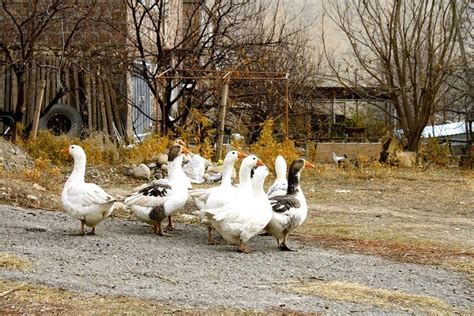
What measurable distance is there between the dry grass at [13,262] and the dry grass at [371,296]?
2.42 metres

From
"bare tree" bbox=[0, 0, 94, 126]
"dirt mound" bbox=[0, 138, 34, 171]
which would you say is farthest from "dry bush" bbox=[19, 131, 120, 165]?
"bare tree" bbox=[0, 0, 94, 126]

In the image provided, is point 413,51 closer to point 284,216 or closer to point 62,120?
point 62,120

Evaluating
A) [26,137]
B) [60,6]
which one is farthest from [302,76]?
[26,137]

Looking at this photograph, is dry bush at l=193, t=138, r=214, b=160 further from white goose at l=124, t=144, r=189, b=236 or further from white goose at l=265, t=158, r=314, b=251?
white goose at l=265, t=158, r=314, b=251

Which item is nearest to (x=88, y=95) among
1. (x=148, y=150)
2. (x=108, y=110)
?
(x=108, y=110)

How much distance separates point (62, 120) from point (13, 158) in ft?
21.3

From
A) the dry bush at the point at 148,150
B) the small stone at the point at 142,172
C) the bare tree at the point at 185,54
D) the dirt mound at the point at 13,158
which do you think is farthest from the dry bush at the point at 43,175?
the bare tree at the point at 185,54

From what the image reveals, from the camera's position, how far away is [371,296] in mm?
7473

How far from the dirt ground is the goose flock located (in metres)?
0.26

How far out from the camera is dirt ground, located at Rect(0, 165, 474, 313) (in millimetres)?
6887

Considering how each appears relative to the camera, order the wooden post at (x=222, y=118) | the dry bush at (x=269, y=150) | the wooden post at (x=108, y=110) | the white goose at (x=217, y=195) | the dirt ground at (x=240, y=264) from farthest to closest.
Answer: the wooden post at (x=108, y=110), the wooden post at (x=222, y=118), the dry bush at (x=269, y=150), the white goose at (x=217, y=195), the dirt ground at (x=240, y=264)

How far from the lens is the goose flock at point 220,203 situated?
981 centimetres

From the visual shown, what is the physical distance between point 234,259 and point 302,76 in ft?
71.6

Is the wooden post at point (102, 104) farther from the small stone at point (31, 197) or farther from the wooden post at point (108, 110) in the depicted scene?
the small stone at point (31, 197)
